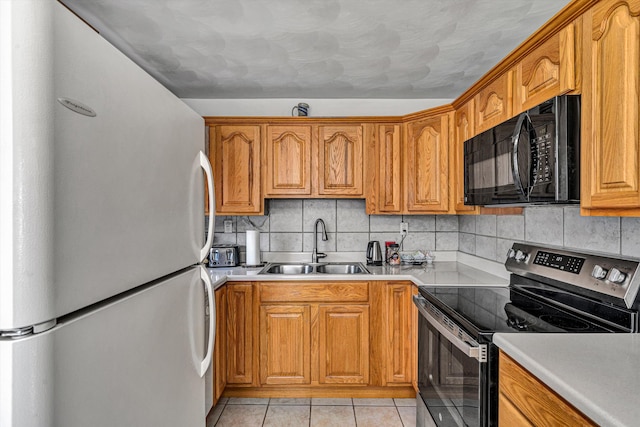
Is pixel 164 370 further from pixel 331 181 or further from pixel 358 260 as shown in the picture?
pixel 358 260

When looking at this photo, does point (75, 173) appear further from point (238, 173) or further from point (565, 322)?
point (238, 173)

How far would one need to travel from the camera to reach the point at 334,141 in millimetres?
2928

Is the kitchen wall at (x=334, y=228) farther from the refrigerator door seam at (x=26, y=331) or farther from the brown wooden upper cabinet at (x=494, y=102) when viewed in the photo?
the refrigerator door seam at (x=26, y=331)

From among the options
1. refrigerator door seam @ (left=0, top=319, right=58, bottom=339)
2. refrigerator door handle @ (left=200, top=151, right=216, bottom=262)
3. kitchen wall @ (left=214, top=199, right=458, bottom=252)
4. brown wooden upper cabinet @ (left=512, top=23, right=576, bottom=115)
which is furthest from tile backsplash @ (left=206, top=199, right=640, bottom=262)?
refrigerator door seam @ (left=0, top=319, right=58, bottom=339)

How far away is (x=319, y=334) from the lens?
260cm

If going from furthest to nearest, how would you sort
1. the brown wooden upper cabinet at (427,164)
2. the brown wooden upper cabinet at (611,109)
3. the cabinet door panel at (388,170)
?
1. the cabinet door panel at (388,170)
2. the brown wooden upper cabinet at (427,164)
3. the brown wooden upper cabinet at (611,109)

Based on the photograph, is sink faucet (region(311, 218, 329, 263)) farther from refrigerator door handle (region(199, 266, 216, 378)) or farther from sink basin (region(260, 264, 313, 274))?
refrigerator door handle (region(199, 266, 216, 378))

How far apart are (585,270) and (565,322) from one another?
28 centimetres

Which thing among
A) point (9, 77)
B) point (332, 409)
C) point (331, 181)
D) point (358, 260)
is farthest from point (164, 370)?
point (358, 260)

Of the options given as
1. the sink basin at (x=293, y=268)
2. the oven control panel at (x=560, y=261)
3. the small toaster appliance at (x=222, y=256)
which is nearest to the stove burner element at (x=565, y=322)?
the oven control panel at (x=560, y=261)

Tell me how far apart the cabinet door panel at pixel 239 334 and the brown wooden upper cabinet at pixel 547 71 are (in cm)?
201

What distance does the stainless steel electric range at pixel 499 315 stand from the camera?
128 centimetres

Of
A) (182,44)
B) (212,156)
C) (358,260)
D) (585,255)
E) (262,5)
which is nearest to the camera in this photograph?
(585,255)

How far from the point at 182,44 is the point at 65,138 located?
1.91 meters
